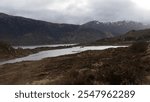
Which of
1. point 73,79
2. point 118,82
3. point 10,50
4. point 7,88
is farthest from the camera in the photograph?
point 10,50

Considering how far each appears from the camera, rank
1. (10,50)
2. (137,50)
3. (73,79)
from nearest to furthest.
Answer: (73,79), (137,50), (10,50)

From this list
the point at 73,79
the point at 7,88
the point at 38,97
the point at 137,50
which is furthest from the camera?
the point at 137,50

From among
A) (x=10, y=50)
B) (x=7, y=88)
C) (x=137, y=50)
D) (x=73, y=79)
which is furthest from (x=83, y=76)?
(x=10, y=50)

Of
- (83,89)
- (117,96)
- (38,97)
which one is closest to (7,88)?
(38,97)

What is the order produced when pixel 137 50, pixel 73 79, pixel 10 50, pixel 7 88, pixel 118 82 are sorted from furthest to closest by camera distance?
pixel 10 50 < pixel 137 50 < pixel 73 79 < pixel 118 82 < pixel 7 88

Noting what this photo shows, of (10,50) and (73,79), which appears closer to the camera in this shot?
(73,79)

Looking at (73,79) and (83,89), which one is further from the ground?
(83,89)

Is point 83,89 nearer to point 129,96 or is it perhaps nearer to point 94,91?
point 94,91

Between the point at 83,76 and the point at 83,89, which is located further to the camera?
the point at 83,76

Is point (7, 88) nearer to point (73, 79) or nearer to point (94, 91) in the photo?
point (94, 91)
